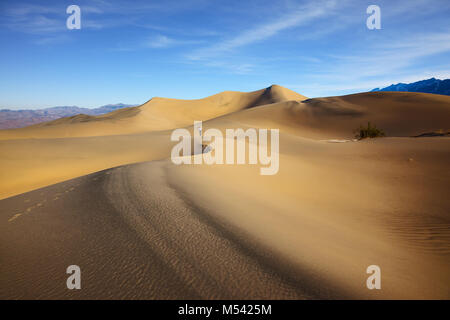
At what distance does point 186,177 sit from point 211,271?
4383 mm

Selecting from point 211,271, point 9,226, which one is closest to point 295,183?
point 211,271

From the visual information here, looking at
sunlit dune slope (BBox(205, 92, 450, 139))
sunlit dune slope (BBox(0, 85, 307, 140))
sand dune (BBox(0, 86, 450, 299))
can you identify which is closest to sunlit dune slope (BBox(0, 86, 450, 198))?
sunlit dune slope (BBox(205, 92, 450, 139))

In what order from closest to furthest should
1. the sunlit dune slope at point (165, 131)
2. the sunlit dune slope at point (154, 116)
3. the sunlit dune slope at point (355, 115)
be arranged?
the sunlit dune slope at point (165, 131), the sunlit dune slope at point (355, 115), the sunlit dune slope at point (154, 116)

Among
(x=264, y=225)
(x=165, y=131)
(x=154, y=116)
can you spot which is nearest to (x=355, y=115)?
(x=165, y=131)

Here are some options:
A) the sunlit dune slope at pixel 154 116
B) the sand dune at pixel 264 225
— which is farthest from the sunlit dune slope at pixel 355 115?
the sand dune at pixel 264 225

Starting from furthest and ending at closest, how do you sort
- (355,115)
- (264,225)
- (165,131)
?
(355,115)
(165,131)
(264,225)

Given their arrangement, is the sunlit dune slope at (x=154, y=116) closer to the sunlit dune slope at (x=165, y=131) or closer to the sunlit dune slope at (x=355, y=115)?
the sunlit dune slope at (x=165, y=131)

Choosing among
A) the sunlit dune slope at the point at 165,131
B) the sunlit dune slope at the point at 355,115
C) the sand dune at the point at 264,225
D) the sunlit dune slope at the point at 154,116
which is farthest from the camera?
the sunlit dune slope at the point at 154,116

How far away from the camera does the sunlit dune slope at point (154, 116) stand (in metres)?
42.0

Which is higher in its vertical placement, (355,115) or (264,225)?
(355,115)

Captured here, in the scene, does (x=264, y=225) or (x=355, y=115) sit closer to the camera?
(x=264, y=225)

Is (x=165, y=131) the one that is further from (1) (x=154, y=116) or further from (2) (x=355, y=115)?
(2) (x=355, y=115)

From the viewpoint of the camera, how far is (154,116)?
62.0 metres
